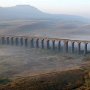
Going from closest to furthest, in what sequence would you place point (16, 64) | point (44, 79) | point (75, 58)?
1. point (44, 79)
2. point (16, 64)
3. point (75, 58)

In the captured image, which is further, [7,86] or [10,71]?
[10,71]

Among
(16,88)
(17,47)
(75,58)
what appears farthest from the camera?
(17,47)

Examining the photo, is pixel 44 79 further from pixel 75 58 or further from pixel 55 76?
pixel 75 58

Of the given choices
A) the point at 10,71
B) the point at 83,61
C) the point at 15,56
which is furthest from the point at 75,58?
the point at 10,71

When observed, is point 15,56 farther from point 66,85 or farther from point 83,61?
point 66,85

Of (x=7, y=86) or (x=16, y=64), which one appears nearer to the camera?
(x=7, y=86)

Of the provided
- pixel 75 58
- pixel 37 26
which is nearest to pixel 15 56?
pixel 75 58

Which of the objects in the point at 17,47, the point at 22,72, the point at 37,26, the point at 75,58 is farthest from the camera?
the point at 37,26
